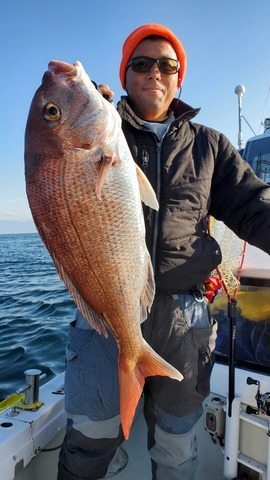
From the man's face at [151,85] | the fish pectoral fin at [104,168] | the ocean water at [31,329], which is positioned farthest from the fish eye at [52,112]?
the ocean water at [31,329]

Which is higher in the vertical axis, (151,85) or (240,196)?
(151,85)

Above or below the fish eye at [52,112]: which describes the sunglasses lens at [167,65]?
above

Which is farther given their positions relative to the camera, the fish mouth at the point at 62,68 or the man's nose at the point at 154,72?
the man's nose at the point at 154,72

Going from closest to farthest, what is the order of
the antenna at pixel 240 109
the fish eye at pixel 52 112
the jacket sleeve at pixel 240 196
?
the fish eye at pixel 52 112
the jacket sleeve at pixel 240 196
the antenna at pixel 240 109

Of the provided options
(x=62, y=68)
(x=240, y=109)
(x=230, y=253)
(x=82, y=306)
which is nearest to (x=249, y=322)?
(x=230, y=253)

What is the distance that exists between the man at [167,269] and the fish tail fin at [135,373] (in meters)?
0.19

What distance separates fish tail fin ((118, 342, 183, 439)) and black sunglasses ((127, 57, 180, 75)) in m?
1.49

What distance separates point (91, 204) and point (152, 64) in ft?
3.28

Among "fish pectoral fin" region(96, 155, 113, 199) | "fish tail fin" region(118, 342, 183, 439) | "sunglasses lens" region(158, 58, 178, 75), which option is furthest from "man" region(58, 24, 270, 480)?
"fish pectoral fin" region(96, 155, 113, 199)

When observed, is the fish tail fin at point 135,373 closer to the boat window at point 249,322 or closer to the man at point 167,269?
the man at point 167,269

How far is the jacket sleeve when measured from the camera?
2.20 metres

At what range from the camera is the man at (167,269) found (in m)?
2.06

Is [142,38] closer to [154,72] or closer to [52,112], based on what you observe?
[154,72]

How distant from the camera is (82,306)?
178cm
